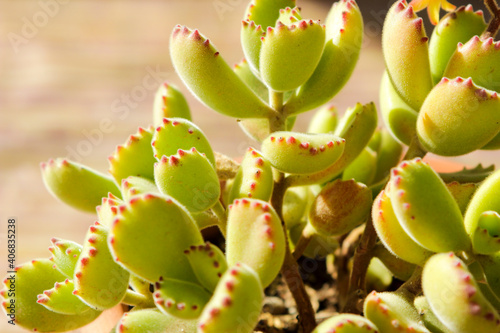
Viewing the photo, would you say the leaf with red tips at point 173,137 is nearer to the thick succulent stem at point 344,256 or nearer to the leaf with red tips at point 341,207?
the leaf with red tips at point 341,207

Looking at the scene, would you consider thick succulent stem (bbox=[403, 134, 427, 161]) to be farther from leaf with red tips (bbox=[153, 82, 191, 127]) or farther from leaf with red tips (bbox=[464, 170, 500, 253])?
leaf with red tips (bbox=[153, 82, 191, 127])

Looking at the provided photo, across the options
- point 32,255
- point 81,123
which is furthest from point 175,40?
point 81,123

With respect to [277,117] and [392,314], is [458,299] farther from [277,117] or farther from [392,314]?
[277,117]

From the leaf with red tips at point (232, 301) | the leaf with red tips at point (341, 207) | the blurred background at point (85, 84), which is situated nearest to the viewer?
the leaf with red tips at point (232, 301)

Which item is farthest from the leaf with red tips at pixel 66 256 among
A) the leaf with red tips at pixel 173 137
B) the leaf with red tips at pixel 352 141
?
the leaf with red tips at pixel 352 141

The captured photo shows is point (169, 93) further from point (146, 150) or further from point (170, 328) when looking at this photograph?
point (170, 328)

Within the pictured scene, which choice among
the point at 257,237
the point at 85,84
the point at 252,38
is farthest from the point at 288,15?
the point at 85,84

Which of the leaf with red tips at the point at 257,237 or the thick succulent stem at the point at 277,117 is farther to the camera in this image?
the thick succulent stem at the point at 277,117

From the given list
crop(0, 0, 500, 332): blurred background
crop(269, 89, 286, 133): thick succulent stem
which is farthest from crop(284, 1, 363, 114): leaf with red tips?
crop(0, 0, 500, 332): blurred background
